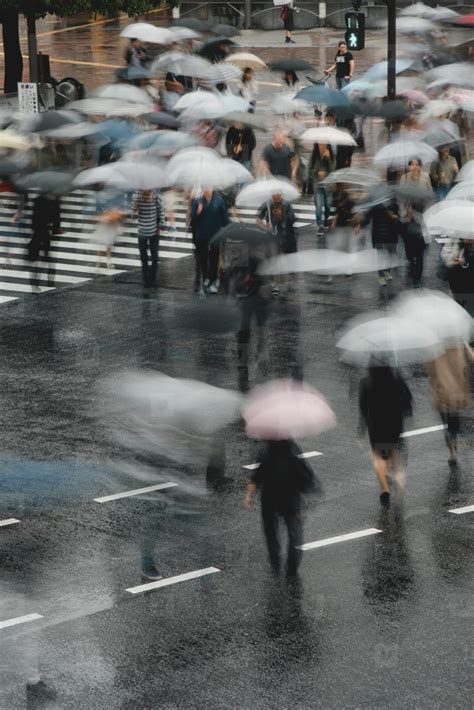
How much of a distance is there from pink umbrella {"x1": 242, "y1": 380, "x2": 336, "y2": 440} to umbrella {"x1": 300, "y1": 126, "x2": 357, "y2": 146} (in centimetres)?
1262

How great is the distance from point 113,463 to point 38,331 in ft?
16.8

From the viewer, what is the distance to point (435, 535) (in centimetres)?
1170

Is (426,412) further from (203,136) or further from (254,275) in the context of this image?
(203,136)

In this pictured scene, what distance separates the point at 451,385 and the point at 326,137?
1045cm

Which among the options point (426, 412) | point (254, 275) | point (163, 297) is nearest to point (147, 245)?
point (163, 297)

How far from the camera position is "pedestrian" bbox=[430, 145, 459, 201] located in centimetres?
2205

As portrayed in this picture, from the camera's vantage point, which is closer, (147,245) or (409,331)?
(409,331)

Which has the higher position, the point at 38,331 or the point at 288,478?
the point at 288,478

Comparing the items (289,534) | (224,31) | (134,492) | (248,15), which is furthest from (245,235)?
(248,15)

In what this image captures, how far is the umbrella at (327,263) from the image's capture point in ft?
56.7

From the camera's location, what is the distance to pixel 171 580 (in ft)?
36.1

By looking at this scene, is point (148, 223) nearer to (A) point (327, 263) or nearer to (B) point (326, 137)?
(A) point (327, 263)

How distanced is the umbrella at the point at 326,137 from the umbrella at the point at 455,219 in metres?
5.94

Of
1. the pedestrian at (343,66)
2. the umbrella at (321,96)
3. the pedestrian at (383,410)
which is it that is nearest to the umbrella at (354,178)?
the umbrella at (321,96)
